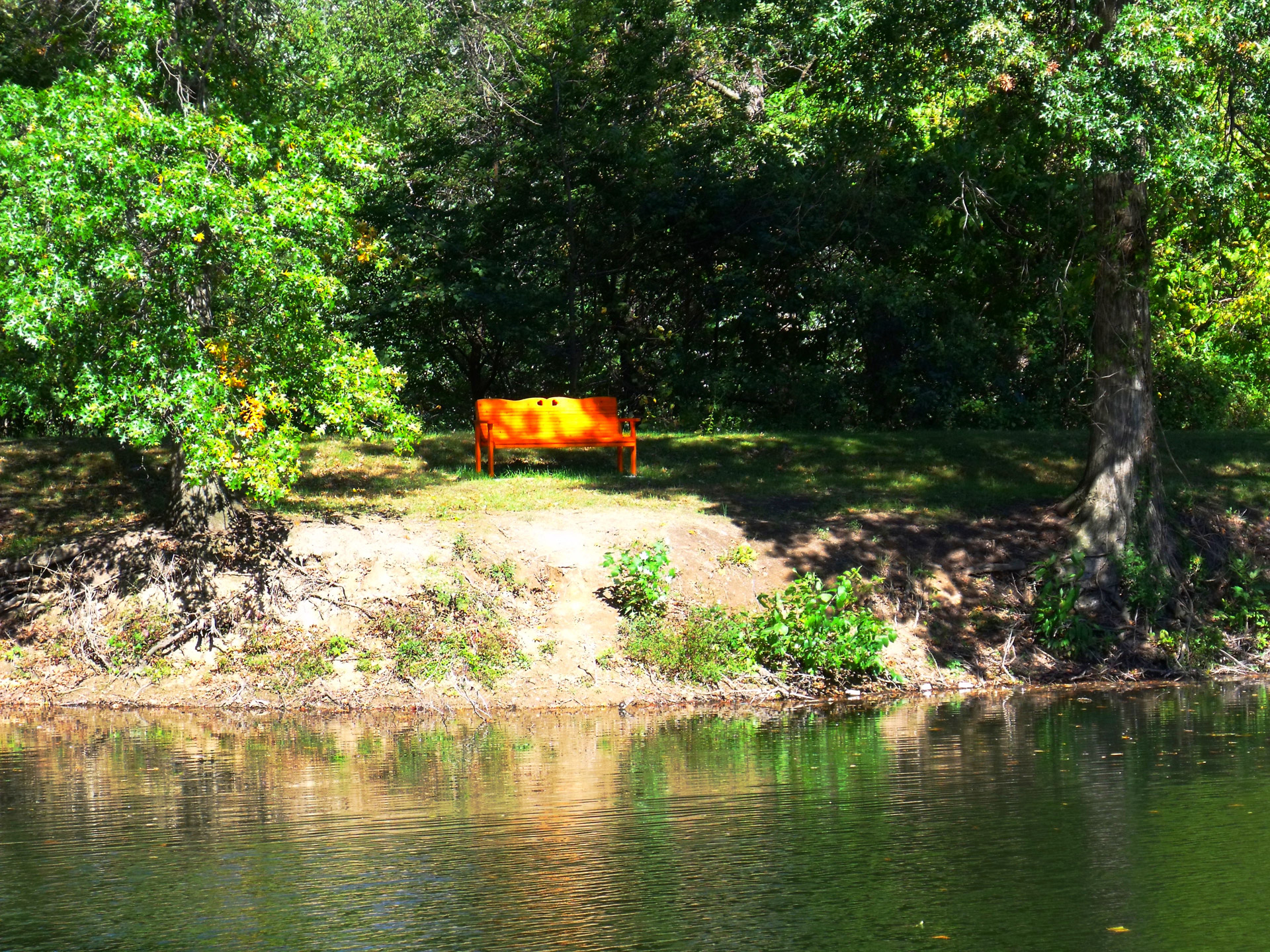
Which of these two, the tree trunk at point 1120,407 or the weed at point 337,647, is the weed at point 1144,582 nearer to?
the tree trunk at point 1120,407

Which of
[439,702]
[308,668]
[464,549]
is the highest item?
[464,549]

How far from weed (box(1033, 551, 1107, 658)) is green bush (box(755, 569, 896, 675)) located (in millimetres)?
1688

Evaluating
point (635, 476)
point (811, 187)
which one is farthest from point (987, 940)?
point (811, 187)

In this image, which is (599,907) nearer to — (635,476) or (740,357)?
(635,476)

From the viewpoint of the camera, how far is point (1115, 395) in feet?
50.2

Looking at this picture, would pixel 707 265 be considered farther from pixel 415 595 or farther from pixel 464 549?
pixel 415 595

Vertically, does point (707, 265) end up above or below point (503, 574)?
above

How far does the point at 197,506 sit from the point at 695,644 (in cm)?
521

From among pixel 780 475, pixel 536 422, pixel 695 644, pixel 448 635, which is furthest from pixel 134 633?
pixel 780 475

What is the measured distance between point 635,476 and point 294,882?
1070 centimetres

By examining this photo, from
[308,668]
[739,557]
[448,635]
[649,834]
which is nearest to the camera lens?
[649,834]

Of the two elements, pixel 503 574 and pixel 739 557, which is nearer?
pixel 503 574

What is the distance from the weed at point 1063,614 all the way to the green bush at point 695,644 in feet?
10.0

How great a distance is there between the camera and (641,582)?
14.0 m
